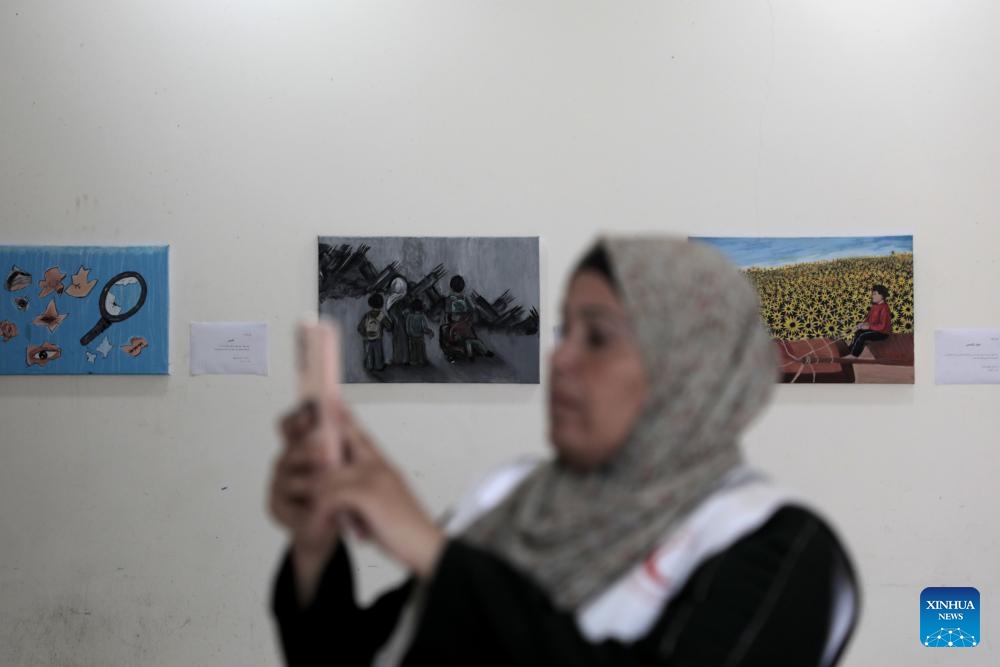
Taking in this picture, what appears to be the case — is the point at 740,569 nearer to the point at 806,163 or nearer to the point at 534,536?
the point at 534,536

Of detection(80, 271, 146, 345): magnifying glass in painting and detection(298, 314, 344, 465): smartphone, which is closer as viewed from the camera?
detection(298, 314, 344, 465): smartphone

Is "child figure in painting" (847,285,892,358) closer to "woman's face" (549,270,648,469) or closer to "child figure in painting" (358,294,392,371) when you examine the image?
"child figure in painting" (358,294,392,371)

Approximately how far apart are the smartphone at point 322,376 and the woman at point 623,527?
0.02 meters

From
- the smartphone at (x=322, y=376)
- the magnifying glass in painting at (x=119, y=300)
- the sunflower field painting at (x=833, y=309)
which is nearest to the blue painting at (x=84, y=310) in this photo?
the magnifying glass in painting at (x=119, y=300)

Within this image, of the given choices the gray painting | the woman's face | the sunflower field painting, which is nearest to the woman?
the woman's face

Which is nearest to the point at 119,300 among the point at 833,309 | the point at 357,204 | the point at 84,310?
the point at 84,310

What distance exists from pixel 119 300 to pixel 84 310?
4.8 inches

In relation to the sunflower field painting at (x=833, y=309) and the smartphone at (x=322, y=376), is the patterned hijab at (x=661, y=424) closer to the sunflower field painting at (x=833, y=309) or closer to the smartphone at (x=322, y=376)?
the smartphone at (x=322, y=376)

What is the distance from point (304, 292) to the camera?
3.29 metres

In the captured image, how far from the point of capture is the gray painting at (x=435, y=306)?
3.28 m

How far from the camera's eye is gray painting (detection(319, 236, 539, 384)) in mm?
3275

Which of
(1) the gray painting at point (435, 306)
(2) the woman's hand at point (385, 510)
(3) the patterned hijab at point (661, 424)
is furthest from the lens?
(1) the gray painting at point (435, 306)

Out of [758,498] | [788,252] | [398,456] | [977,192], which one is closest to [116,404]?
[398,456]

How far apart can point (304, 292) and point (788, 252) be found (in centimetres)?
160
